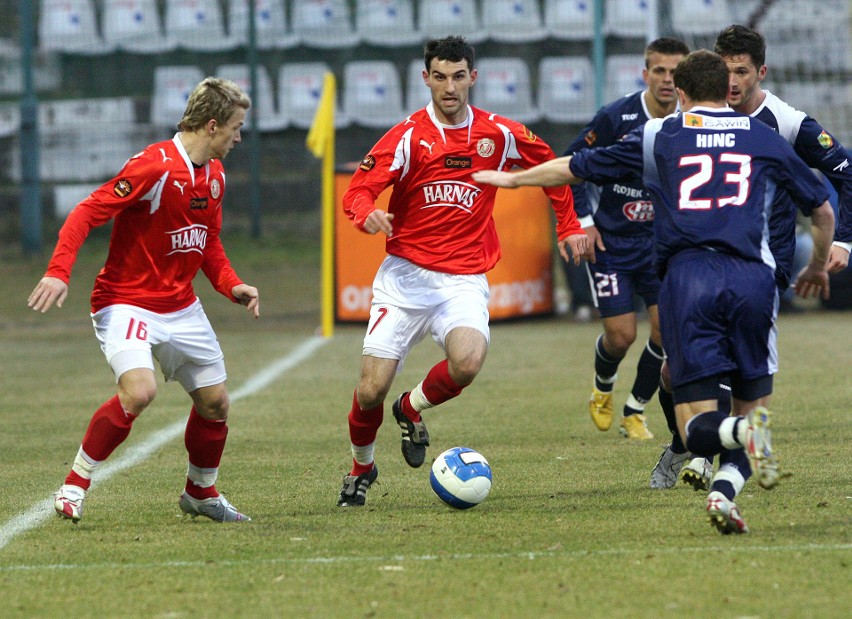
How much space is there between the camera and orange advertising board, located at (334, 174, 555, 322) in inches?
589

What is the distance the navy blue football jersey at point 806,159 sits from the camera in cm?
603

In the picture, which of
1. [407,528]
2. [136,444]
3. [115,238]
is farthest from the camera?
[136,444]

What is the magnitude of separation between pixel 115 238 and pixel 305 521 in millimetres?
1473

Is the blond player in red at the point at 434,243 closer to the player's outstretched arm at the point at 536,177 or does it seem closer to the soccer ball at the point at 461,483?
the soccer ball at the point at 461,483

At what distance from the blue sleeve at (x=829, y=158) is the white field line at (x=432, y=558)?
186 cm

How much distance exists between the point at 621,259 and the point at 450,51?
2.26 m

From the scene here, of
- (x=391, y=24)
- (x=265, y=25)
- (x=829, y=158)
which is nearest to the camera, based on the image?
(x=829, y=158)

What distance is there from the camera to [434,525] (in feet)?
17.8

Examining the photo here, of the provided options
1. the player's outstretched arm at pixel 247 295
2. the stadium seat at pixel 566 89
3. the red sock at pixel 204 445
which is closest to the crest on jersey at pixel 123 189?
the player's outstretched arm at pixel 247 295

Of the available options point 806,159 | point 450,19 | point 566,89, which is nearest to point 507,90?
point 566,89

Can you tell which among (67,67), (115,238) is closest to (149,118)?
(67,67)

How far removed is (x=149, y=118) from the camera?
20578mm

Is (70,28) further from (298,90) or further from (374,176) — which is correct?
(374,176)

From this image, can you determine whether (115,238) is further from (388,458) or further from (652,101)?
(652,101)
